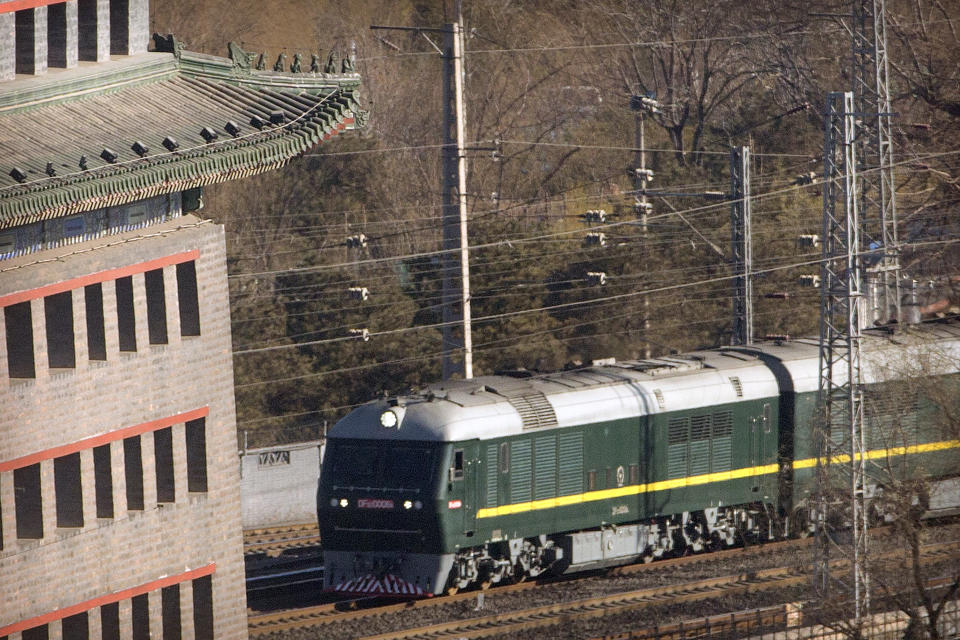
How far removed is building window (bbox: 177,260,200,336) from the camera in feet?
62.3

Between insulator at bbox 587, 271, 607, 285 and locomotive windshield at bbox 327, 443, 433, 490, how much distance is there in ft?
51.9

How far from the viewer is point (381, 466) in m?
23.4

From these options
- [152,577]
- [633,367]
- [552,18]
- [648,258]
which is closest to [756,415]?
[633,367]

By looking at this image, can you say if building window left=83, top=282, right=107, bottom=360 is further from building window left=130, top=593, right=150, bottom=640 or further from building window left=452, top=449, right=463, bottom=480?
building window left=452, top=449, right=463, bottom=480

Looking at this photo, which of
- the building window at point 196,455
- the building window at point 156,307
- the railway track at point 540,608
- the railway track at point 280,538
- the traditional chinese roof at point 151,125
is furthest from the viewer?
the railway track at point 280,538

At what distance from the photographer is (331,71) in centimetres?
2069

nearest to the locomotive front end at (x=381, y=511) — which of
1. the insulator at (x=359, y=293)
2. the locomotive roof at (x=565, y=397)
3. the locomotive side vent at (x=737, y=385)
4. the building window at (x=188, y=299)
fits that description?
the locomotive roof at (x=565, y=397)

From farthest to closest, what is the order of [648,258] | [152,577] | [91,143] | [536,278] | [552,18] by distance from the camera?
[552,18], [648,258], [536,278], [152,577], [91,143]

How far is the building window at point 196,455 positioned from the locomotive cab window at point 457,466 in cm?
495

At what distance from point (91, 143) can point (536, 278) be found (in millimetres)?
24672

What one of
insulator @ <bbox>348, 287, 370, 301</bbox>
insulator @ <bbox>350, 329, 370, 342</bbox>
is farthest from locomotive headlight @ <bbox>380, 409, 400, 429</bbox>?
insulator @ <bbox>348, 287, 370, 301</bbox>

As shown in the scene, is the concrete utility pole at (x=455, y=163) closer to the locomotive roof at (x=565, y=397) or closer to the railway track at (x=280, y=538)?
the railway track at (x=280, y=538)

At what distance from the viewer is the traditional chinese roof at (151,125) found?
15711mm

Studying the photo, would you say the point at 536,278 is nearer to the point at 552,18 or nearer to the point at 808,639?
the point at 808,639
